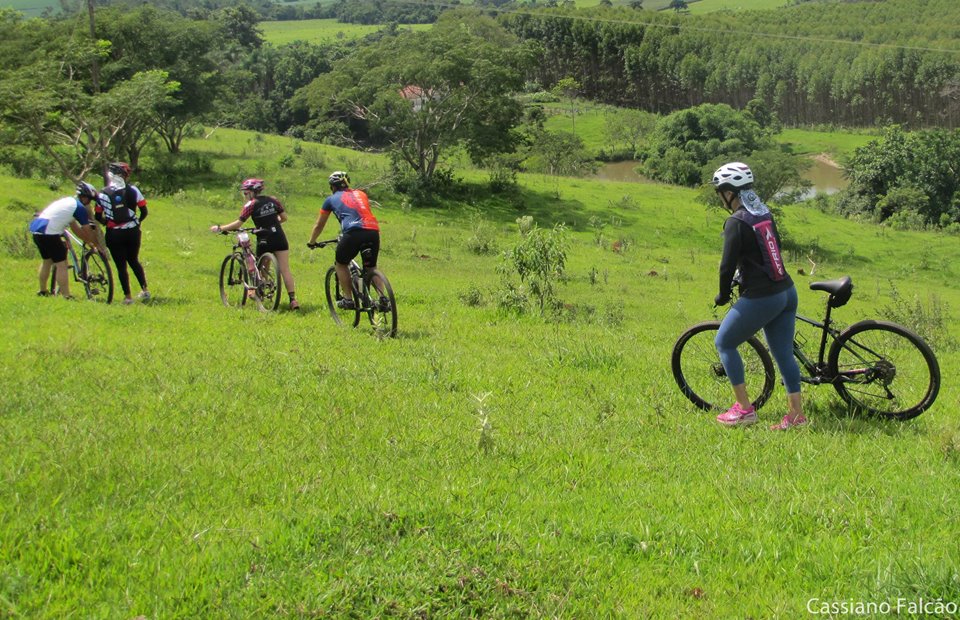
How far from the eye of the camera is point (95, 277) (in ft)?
41.1

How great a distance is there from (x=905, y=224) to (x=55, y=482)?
188ft

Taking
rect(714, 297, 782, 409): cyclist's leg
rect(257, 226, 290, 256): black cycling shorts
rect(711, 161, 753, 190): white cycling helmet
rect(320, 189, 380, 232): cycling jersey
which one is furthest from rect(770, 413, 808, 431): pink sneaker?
rect(257, 226, 290, 256): black cycling shorts

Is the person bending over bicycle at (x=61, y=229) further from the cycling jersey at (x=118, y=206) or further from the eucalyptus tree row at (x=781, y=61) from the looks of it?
the eucalyptus tree row at (x=781, y=61)

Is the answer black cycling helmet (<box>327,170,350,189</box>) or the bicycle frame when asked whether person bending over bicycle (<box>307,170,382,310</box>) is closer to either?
black cycling helmet (<box>327,170,350,189</box>)

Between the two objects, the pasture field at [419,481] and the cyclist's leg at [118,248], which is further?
the cyclist's leg at [118,248]

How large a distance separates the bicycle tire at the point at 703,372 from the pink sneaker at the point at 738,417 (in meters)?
0.39

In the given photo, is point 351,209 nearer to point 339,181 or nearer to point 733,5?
point 339,181

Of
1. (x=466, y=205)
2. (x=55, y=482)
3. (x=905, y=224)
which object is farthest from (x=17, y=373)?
(x=905, y=224)

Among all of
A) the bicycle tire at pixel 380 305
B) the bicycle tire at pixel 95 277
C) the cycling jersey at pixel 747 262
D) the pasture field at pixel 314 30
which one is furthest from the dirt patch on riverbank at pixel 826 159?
the cycling jersey at pixel 747 262

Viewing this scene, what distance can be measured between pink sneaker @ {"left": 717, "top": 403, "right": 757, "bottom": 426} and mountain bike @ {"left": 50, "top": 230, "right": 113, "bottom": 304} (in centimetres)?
938

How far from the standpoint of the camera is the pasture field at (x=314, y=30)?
464 feet

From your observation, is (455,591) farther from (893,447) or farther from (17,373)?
(17,373)

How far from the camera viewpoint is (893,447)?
6531 mm

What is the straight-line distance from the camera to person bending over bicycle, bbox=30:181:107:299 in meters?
12.0
